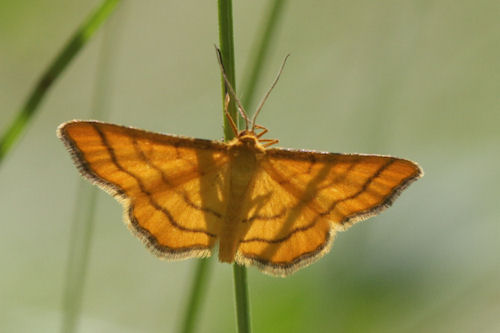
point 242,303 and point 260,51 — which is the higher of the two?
point 260,51

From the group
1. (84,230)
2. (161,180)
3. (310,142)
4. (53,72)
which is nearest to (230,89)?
(53,72)

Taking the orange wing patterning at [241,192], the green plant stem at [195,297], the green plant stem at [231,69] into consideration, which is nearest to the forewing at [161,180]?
the orange wing patterning at [241,192]

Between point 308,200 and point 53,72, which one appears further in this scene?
point 308,200

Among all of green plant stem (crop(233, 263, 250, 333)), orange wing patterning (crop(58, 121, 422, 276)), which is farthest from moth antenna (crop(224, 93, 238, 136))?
green plant stem (crop(233, 263, 250, 333))

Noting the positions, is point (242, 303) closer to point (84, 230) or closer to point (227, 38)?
point (227, 38)

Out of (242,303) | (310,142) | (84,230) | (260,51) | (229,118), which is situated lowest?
(242,303)

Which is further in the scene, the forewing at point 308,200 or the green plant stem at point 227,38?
the forewing at point 308,200

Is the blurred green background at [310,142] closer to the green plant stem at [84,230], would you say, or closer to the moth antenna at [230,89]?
the green plant stem at [84,230]
